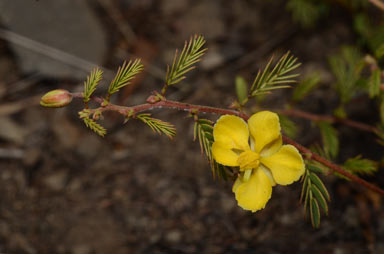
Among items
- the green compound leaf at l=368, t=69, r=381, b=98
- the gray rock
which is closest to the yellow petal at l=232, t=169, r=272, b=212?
the green compound leaf at l=368, t=69, r=381, b=98

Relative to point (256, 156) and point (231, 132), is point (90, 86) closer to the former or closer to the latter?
point (231, 132)

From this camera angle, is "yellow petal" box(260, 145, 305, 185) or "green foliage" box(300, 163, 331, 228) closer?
"yellow petal" box(260, 145, 305, 185)

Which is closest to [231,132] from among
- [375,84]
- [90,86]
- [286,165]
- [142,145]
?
[286,165]

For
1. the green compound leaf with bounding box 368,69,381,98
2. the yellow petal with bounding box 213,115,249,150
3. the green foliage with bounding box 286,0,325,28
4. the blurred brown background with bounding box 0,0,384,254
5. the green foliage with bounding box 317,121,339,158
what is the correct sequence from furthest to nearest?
the green foliage with bounding box 286,0,325,28, the blurred brown background with bounding box 0,0,384,254, the green foliage with bounding box 317,121,339,158, the green compound leaf with bounding box 368,69,381,98, the yellow petal with bounding box 213,115,249,150

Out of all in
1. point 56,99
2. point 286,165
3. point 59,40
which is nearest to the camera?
point 56,99

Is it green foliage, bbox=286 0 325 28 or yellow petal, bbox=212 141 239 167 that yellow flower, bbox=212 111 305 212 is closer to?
yellow petal, bbox=212 141 239 167

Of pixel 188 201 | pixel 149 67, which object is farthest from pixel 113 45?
pixel 188 201

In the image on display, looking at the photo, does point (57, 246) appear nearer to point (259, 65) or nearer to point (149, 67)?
point (149, 67)
